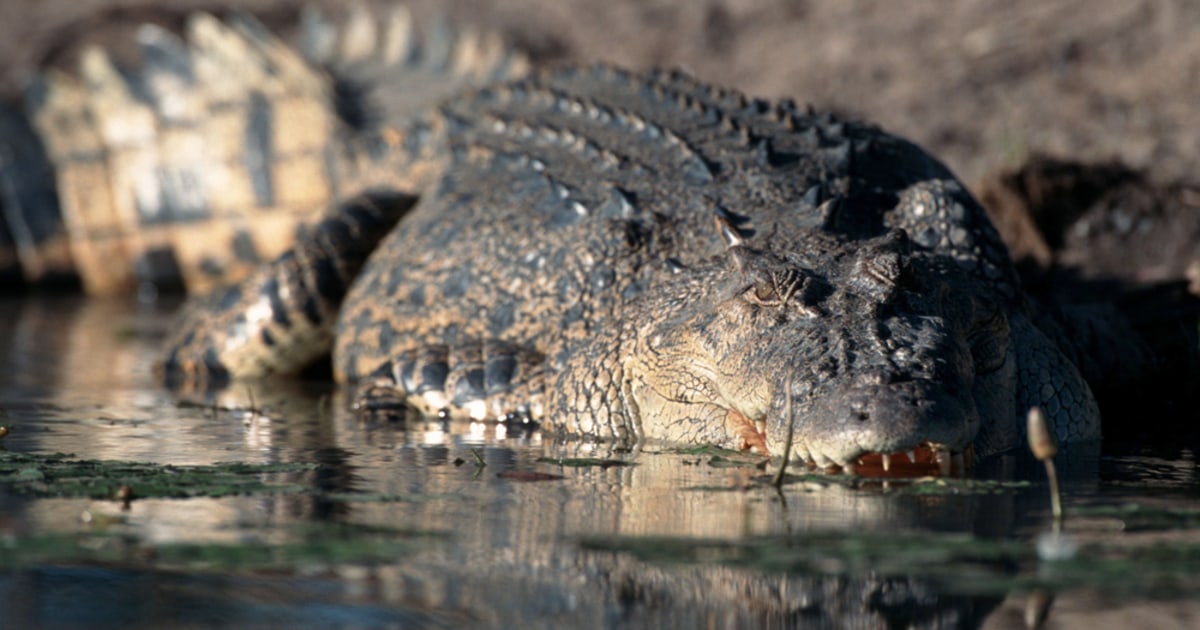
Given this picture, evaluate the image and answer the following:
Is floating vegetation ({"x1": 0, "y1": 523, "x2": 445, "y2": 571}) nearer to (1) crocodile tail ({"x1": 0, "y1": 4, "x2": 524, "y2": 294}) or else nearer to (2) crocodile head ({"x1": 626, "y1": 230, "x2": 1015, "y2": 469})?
(2) crocodile head ({"x1": 626, "y1": 230, "x2": 1015, "y2": 469})

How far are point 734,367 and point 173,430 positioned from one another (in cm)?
167

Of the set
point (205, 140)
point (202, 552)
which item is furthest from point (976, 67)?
point (202, 552)

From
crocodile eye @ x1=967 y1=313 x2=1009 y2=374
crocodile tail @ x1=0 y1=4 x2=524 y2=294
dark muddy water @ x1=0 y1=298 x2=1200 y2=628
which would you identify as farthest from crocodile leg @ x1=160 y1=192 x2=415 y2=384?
crocodile eye @ x1=967 y1=313 x2=1009 y2=374

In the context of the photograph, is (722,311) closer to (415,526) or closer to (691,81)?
(415,526)

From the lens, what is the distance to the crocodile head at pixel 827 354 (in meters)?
3.38

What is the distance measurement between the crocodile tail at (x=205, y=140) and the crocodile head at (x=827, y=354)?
150 inches

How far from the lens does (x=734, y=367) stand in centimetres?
394

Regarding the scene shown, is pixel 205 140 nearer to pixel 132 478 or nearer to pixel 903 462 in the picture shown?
pixel 132 478

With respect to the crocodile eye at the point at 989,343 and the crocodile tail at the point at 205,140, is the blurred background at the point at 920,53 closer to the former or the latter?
the crocodile tail at the point at 205,140

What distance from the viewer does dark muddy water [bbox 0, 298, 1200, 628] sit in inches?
91.7

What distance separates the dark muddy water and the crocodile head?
4.8 inches

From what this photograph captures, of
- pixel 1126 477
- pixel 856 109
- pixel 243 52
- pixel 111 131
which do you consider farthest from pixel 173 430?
pixel 856 109

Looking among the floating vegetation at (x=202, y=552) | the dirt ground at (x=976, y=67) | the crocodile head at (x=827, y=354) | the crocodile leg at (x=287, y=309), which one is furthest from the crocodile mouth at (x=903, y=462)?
the dirt ground at (x=976, y=67)

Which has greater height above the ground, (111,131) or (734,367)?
(111,131)
